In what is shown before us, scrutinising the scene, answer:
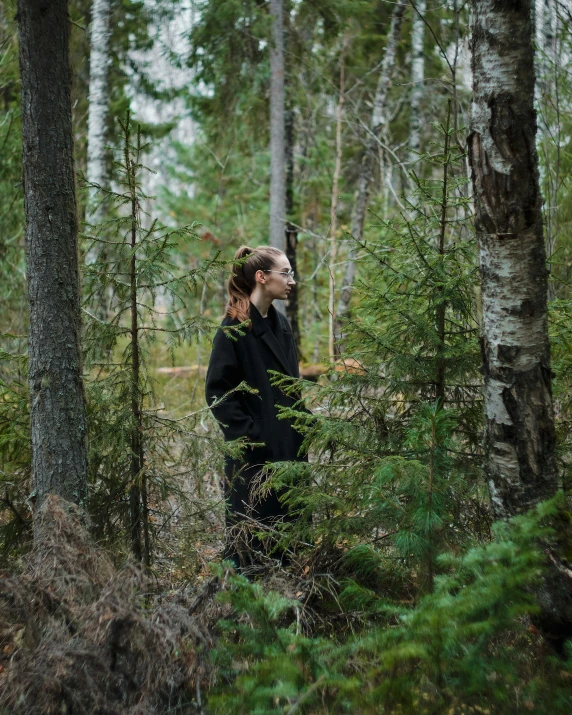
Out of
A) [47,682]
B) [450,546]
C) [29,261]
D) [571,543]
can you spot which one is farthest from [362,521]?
[29,261]

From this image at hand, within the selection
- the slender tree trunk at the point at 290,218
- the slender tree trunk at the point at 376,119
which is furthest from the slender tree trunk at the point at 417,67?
the slender tree trunk at the point at 290,218

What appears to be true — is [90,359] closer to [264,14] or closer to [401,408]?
[401,408]

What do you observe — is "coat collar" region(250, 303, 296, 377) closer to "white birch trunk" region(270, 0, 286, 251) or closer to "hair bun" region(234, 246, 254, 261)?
"hair bun" region(234, 246, 254, 261)

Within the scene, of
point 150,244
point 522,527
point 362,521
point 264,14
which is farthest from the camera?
point 264,14

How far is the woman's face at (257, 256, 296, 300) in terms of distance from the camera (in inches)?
177

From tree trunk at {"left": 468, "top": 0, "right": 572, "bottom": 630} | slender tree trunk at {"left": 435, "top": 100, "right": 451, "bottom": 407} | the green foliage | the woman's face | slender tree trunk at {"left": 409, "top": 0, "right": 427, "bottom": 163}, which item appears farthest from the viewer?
slender tree trunk at {"left": 409, "top": 0, "right": 427, "bottom": 163}

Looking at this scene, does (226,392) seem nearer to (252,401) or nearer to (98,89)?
(252,401)

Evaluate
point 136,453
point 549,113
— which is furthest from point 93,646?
point 549,113

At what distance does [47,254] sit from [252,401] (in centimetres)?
167

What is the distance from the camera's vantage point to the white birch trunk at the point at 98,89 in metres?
9.94

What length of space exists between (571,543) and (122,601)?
2153 millimetres

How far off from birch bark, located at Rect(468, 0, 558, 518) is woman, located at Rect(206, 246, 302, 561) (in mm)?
1604

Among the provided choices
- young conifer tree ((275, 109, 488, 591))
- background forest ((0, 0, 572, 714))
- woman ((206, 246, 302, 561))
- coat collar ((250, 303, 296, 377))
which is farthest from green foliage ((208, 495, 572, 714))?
coat collar ((250, 303, 296, 377))

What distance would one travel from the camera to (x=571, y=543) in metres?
3.12
